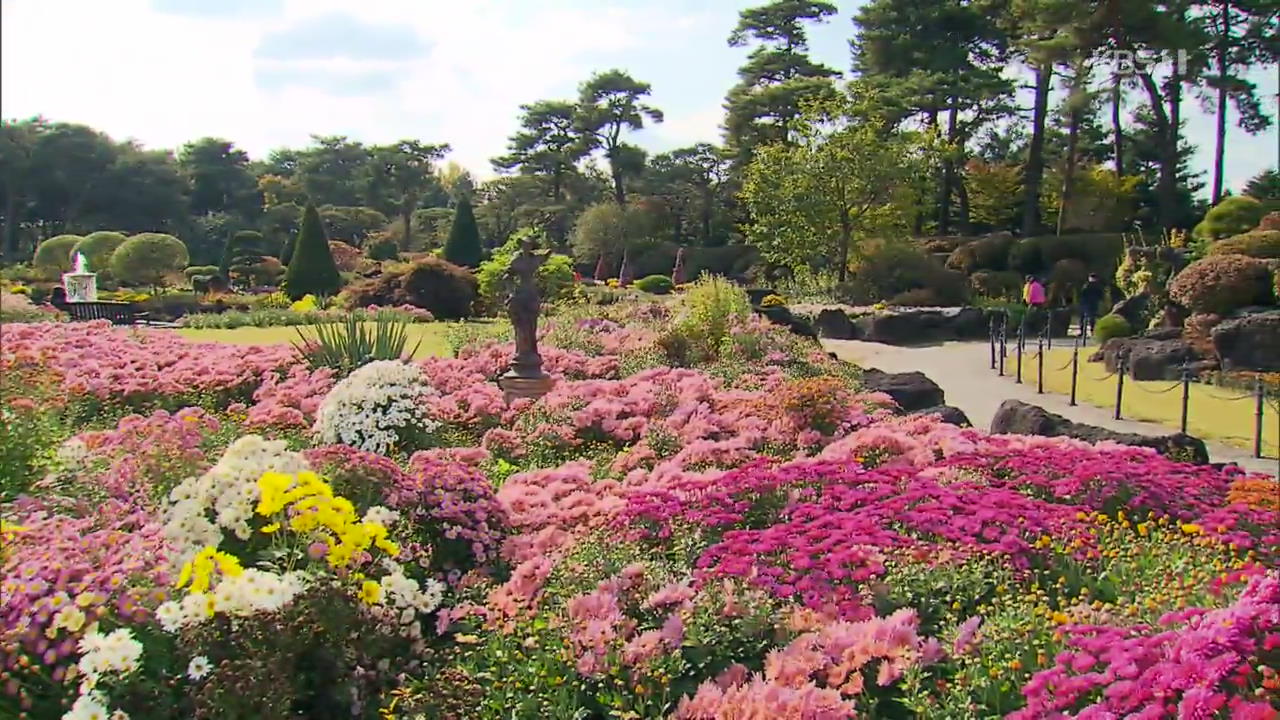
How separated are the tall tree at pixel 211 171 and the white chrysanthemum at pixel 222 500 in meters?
13.7

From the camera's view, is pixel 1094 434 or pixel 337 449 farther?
pixel 1094 434

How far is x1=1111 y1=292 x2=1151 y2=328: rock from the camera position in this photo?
1451cm

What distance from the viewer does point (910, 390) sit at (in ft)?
24.1

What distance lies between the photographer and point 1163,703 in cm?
195

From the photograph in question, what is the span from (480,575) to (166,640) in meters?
1.01

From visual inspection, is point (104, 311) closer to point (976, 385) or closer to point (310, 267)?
point (310, 267)

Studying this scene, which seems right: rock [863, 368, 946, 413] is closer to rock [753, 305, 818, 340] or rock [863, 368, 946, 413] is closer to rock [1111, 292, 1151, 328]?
rock [753, 305, 818, 340]

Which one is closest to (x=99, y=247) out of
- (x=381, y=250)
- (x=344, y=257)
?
(x=344, y=257)

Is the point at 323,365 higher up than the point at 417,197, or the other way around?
the point at 417,197

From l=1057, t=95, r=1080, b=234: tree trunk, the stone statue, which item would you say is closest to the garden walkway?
the stone statue

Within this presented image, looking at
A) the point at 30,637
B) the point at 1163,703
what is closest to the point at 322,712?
the point at 30,637

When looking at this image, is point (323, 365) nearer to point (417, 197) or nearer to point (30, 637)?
point (30, 637)

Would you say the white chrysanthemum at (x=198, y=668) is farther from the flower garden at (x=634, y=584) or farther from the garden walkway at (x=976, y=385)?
the garden walkway at (x=976, y=385)

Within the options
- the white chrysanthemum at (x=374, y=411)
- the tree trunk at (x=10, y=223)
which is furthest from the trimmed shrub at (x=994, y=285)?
the white chrysanthemum at (x=374, y=411)
